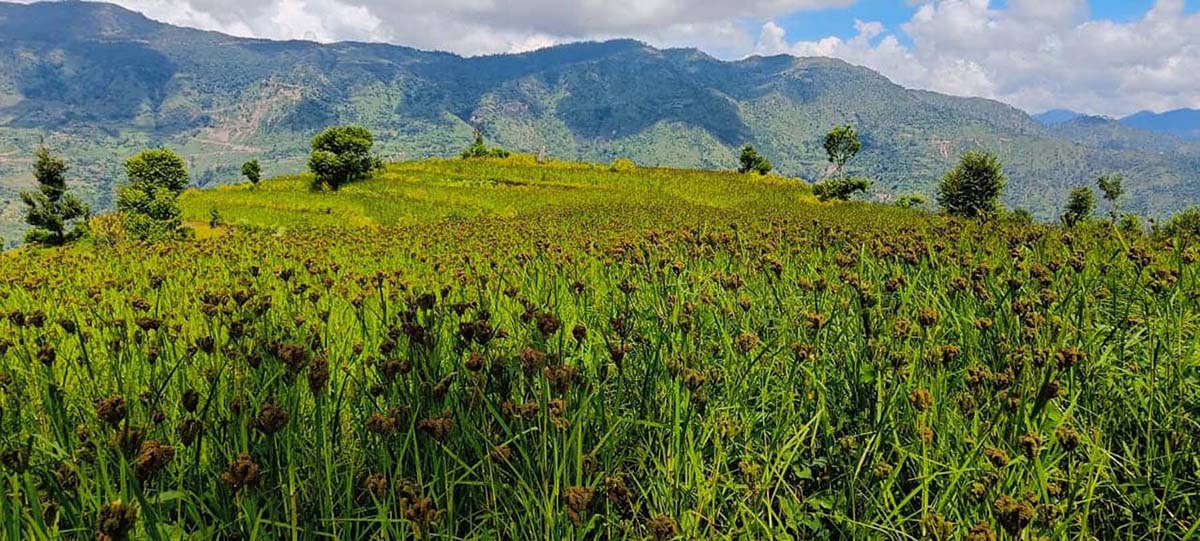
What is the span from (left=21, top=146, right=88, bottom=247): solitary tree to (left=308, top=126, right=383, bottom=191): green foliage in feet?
37.1

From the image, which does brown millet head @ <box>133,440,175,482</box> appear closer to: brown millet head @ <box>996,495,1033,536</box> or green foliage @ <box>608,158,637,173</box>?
brown millet head @ <box>996,495,1033,536</box>

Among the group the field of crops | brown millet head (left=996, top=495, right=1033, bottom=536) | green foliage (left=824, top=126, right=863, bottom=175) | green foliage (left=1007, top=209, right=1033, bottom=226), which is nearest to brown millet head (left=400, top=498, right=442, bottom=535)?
the field of crops

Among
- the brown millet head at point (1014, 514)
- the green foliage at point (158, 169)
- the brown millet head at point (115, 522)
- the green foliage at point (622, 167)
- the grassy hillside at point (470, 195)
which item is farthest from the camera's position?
the green foliage at point (622, 167)

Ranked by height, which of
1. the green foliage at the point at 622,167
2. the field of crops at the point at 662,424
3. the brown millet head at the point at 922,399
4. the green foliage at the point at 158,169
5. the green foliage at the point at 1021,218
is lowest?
the green foliage at the point at 158,169

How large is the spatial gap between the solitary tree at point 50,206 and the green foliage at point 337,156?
11304 millimetres

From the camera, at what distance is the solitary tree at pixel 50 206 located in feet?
98.9

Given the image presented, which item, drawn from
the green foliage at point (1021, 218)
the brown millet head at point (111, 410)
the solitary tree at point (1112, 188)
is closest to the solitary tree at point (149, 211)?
the brown millet head at point (111, 410)

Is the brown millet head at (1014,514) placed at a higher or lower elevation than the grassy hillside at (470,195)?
higher

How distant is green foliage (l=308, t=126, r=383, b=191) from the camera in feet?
98.7

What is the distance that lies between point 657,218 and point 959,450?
13.1m

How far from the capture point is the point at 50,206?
30.8 meters

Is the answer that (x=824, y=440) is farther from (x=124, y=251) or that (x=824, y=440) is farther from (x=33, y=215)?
(x=33, y=215)

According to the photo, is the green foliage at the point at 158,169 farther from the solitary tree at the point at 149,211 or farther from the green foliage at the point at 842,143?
the green foliage at the point at 842,143

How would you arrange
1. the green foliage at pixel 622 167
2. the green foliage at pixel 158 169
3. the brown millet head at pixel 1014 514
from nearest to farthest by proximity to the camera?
the brown millet head at pixel 1014 514 < the green foliage at pixel 158 169 < the green foliage at pixel 622 167
